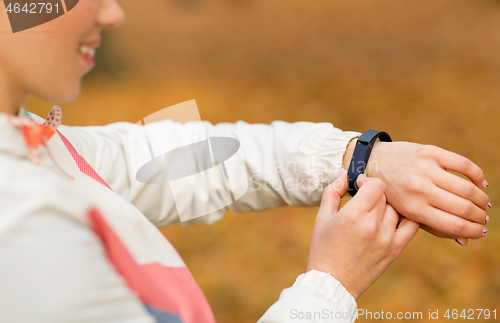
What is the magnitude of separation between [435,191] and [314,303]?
270 mm

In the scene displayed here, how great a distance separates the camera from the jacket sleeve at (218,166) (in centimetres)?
64

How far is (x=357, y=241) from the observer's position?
513mm

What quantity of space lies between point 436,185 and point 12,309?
0.57 meters

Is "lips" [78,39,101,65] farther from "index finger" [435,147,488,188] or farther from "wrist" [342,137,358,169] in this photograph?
"index finger" [435,147,488,188]

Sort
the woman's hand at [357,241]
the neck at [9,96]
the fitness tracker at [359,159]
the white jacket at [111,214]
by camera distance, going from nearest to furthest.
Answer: the white jacket at [111,214], the neck at [9,96], the woman's hand at [357,241], the fitness tracker at [359,159]

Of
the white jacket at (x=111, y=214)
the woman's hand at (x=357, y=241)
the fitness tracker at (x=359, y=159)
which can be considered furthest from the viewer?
the fitness tracker at (x=359, y=159)

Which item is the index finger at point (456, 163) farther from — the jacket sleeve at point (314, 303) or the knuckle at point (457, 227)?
the jacket sleeve at point (314, 303)

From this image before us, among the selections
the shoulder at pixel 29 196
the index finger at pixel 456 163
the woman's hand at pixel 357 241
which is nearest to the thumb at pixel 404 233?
the woman's hand at pixel 357 241

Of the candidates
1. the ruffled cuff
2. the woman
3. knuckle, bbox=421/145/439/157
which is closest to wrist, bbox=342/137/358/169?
the woman

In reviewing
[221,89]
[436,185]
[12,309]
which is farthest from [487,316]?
[221,89]

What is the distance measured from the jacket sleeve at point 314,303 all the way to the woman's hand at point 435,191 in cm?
19

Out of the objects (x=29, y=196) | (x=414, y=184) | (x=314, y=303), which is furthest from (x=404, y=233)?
(x=29, y=196)

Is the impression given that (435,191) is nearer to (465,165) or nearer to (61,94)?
(465,165)

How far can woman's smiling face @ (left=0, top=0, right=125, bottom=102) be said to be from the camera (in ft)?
1.27
